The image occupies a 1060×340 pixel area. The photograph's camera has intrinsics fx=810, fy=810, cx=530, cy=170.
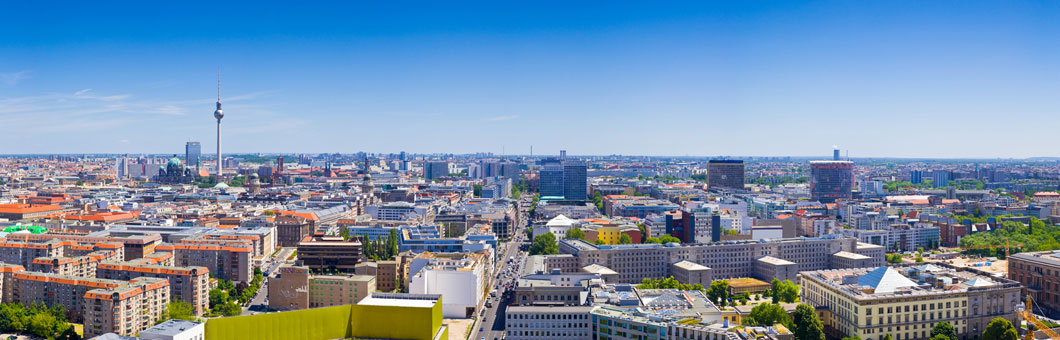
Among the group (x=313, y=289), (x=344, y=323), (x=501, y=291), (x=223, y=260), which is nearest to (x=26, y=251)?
(x=223, y=260)

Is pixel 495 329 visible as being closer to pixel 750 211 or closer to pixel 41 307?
pixel 41 307

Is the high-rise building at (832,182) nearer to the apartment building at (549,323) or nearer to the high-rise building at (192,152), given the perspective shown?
the apartment building at (549,323)

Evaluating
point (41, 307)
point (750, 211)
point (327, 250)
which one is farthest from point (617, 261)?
point (750, 211)

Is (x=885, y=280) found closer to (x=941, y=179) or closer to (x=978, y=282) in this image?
(x=978, y=282)

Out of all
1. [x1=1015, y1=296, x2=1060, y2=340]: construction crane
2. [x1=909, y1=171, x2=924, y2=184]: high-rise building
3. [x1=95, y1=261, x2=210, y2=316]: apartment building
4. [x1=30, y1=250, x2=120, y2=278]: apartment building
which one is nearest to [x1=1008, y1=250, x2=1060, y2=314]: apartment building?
[x1=1015, y1=296, x2=1060, y2=340]: construction crane

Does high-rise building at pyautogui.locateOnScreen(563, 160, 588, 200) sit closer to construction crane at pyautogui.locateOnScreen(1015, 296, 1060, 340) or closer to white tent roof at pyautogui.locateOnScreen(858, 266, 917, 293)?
white tent roof at pyautogui.locateOnScreen(858, 266, 917, 293)
